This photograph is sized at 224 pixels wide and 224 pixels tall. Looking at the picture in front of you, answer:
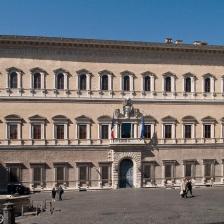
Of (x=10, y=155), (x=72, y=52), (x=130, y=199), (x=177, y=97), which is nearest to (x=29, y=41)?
(x=72, y=52)

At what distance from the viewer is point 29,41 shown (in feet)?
152

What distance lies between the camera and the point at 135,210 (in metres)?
29.4

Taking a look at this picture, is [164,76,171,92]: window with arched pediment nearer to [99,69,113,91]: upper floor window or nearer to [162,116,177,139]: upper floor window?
[162,116,177,139]: upper floor window

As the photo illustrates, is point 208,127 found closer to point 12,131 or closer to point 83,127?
point 83,127

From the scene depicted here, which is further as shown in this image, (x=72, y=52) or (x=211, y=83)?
(x=211, y=83)

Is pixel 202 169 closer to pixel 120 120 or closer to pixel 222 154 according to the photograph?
pixel 222 154

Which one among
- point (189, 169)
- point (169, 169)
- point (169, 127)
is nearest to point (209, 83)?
point (169, 127)

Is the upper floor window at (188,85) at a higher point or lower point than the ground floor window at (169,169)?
higher

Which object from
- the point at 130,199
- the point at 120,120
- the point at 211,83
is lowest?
the point at 130,199

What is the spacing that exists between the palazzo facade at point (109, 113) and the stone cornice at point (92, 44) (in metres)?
0.08

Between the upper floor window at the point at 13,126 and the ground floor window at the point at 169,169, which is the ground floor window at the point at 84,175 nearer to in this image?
the upper floor window at the point at 13,126

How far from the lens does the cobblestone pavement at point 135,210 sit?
83.5ft

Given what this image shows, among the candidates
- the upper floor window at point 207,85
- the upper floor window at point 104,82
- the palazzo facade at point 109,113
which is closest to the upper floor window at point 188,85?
the palazzo facade at point 109,113

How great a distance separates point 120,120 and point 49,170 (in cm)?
698
